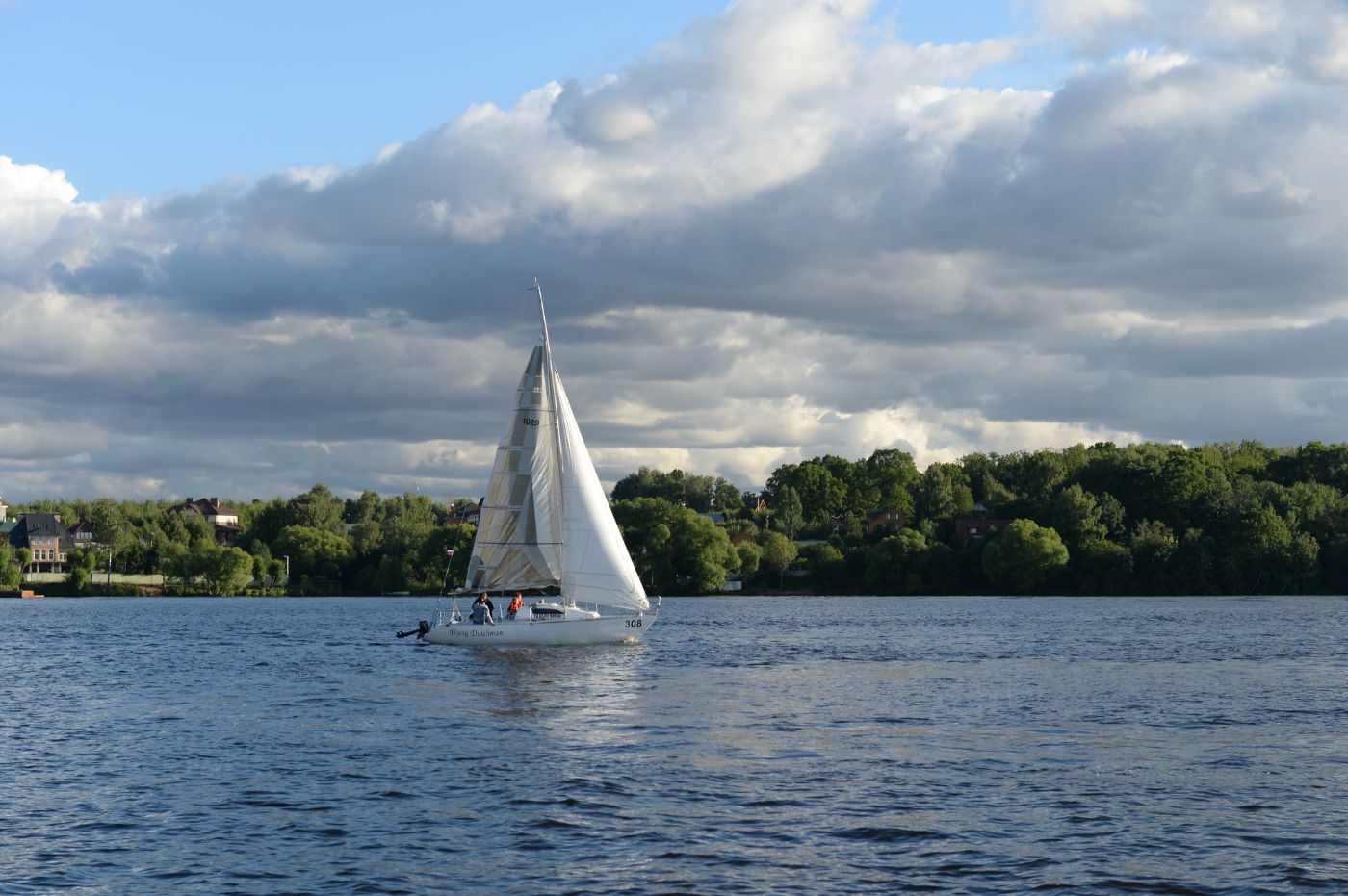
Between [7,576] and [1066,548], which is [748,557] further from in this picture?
[7,576]

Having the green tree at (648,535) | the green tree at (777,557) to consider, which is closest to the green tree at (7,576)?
the green tree at (648,535)

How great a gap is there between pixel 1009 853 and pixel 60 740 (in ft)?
89.3

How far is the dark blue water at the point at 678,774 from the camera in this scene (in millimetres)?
23656

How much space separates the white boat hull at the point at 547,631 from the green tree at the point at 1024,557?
104877 millimetres

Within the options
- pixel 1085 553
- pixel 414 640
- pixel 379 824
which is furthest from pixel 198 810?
pixel 1085 553

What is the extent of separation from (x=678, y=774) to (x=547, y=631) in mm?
35697

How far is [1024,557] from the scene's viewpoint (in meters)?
167

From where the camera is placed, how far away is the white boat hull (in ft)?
222

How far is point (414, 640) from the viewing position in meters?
84.0

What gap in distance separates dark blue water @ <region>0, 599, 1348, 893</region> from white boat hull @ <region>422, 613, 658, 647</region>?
1078 mm

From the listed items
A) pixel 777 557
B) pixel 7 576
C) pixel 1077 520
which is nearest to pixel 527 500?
pixel 1077 520

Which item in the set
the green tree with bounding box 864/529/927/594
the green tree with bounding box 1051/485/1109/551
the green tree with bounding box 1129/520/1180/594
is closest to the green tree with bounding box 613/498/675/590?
the green tree with bounding box 864/529/927/594

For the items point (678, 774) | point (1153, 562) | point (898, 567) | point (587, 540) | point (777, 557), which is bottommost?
point (678, 774)

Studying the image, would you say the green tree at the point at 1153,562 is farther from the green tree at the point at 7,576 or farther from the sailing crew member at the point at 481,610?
the green tree at the point at 7,576
